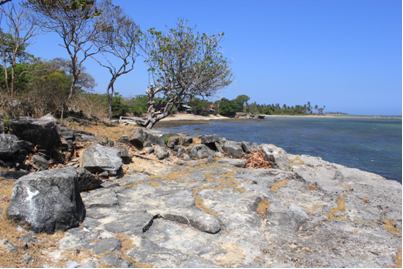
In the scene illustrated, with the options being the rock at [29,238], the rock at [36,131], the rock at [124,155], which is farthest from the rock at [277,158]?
the rock at [29,238]

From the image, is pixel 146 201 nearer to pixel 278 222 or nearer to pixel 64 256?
pixel 64 256

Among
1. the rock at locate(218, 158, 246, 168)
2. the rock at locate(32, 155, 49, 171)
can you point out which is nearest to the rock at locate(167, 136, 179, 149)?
the rock at locate(218, 158, 246, 168)

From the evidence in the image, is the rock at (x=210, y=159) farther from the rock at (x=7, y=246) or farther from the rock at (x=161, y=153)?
the rock at (x=7, y=246)

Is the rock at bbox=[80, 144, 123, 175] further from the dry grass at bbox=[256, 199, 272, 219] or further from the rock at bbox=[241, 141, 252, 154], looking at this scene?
the rock at bbox=[241, 141, 252, 154]

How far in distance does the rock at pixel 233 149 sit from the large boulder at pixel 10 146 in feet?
22.0

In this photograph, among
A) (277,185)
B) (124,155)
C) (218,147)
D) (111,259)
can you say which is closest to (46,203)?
(111,259)

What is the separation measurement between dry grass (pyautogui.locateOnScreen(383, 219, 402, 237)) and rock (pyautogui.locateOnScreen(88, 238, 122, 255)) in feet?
13.7

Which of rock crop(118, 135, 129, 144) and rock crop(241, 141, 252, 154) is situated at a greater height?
rock crop(118, 135, 129, 144)

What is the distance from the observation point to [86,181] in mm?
5285

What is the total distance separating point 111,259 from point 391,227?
435 centimetres

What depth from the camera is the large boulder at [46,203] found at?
3404mm

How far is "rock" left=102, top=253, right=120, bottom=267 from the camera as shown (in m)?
2.87

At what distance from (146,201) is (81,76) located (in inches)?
1440

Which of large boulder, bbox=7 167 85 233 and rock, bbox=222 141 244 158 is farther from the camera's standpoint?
rock, bbox=222 141 244 158
